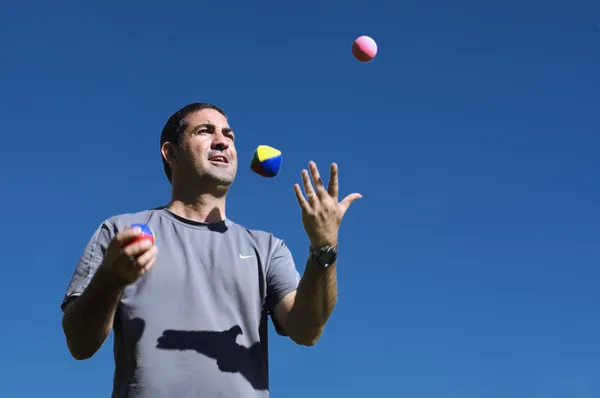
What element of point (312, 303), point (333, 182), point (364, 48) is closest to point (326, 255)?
point (312, 303)

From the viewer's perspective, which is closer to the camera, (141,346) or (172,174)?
(141,346)

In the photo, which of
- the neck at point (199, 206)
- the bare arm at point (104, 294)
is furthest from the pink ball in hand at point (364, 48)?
the bare arm at point (104, 294)

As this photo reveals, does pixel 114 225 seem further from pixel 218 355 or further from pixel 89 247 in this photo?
pixel 218 355

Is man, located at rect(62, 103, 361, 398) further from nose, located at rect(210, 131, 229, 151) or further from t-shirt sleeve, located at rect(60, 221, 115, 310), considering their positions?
nose, located at rect(210, 131, 229, 151)

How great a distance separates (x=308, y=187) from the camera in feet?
16.8

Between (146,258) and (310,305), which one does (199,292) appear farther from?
(146,258)

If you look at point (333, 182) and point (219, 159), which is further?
point (219, 159)

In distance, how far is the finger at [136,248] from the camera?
169 inches

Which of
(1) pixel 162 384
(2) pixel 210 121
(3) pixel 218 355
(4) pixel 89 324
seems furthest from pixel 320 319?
(2) pixel 210 121

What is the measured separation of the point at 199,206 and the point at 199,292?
855mm

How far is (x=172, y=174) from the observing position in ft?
20.4

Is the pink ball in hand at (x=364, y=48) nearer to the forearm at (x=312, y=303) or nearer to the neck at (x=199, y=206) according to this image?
the neck at (x=199, y=206)

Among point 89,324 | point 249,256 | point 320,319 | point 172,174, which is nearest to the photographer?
point 89,324

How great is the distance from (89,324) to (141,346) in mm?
368
